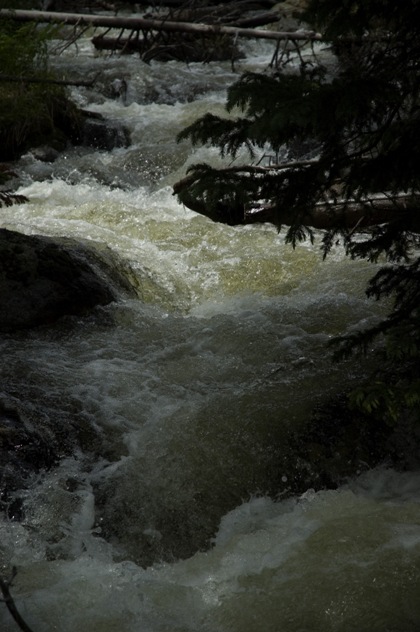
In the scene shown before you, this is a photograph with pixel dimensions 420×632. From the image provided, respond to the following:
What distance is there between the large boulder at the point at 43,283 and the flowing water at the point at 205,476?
155 millimetres

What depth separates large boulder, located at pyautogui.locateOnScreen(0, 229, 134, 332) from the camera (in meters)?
5.68

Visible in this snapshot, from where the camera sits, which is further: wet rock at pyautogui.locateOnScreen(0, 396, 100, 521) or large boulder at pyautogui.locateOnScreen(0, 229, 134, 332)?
large boulder at pyautogui.locateOnScreen(0, 229, 134, 332)

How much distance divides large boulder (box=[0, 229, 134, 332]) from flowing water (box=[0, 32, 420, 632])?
0.51ft

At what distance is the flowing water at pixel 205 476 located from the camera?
3.31m

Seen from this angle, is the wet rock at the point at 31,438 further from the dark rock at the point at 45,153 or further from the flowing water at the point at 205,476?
the dark rock at the point at 45,153

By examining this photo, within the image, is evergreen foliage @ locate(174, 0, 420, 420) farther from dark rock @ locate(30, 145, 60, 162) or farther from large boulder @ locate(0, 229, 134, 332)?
dark rock @ locate(30, 145, 60, 162)

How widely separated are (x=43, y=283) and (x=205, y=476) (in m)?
2.37

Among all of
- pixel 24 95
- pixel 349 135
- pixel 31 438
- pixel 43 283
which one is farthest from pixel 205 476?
pixel 24 95

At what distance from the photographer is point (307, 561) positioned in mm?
3547

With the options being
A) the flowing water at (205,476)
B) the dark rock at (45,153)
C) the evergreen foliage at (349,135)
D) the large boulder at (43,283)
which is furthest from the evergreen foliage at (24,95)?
the evergreen foliage at (349,135)

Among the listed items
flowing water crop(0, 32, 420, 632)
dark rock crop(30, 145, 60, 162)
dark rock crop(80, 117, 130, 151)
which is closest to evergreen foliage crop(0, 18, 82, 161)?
dark rock crop(30, 145, 60, 162)

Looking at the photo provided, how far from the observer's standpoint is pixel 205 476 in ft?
13.8

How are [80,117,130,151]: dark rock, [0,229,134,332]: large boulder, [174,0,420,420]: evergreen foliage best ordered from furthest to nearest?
[80,117,130,151]: dark rock < [0,229,134,332]: large boulder < [174,0,420,420]: evergreen foliage

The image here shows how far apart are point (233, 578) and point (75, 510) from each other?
94 centimetres
